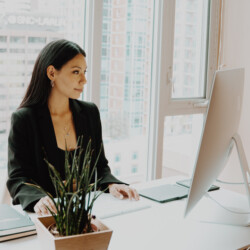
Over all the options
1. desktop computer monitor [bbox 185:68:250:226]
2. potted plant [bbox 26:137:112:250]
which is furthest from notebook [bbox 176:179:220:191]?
potted plant [bbox 26:137:112:250]

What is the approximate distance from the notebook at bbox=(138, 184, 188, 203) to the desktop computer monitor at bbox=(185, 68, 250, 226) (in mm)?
330

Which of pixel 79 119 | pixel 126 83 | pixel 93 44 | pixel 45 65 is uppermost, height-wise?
pixel 93 44

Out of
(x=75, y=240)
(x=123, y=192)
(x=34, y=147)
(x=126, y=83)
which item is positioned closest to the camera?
(x=75, y=240)

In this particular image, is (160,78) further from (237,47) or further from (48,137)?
(48,137)

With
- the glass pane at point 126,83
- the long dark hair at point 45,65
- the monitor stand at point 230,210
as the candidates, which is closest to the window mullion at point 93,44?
the glass pane at point 126,83

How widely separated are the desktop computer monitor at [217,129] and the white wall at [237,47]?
1.93 m

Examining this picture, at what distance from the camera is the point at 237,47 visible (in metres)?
3.45

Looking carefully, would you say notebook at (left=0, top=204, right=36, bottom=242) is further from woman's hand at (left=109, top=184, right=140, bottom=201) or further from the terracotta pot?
woman's hand at (left=109, top=184, right=140, bottom=201)

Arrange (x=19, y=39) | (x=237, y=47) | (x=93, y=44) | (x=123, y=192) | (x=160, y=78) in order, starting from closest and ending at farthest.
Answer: (x=123, y=192) → (x=19, y=39) → (x=93, y=44) → (x=160, y=78) → (x=237, y=47)

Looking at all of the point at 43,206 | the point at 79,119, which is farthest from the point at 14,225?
the point at 79,119

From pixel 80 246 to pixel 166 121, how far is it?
92.6 inches

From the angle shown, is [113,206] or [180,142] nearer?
[113,206]

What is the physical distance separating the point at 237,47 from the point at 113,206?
7.35 ft

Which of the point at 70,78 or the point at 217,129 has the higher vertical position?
the point at 70,78
